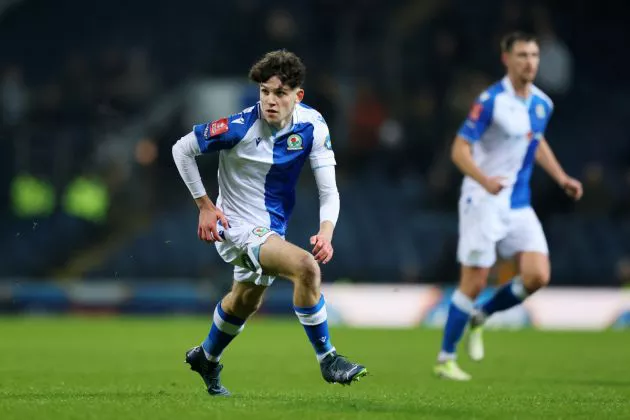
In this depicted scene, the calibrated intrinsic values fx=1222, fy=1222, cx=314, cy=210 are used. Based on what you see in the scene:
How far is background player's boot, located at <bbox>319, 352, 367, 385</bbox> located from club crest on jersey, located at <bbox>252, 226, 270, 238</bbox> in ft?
2.46

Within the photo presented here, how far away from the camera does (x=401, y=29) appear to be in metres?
21.0

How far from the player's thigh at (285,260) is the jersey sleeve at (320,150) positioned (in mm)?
481

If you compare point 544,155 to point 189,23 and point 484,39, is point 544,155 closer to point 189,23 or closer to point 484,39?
point 484,39

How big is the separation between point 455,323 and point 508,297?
0.53 metres

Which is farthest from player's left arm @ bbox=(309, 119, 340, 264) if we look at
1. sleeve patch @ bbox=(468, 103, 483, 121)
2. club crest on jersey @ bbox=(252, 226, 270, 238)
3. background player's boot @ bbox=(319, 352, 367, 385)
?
sleeve patch @ bbox=(468, 103, 483, 121)

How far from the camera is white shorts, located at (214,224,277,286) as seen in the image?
6520 millimetres

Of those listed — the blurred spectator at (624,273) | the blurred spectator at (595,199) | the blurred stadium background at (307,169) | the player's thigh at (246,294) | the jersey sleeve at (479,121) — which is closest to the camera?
the player's thigh at (246,294)

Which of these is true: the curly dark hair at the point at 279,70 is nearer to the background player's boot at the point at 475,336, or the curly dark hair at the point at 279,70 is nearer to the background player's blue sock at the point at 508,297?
the background player's blue sock at the point at 508,297

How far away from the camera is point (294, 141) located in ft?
22.0

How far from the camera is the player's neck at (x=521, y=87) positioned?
8.95 meters

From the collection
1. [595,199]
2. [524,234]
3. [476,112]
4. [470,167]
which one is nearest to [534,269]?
[524,234]

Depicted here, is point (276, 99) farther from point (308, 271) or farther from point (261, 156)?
point (308, 271)

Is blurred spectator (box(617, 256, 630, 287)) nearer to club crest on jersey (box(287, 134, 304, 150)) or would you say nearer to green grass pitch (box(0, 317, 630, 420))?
green grass pitch (box(0, 317, 630, 420))

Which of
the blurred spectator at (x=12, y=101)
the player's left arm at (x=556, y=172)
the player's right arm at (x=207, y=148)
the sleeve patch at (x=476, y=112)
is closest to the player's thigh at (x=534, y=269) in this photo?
the player's left arm at (x=556, y=172)
